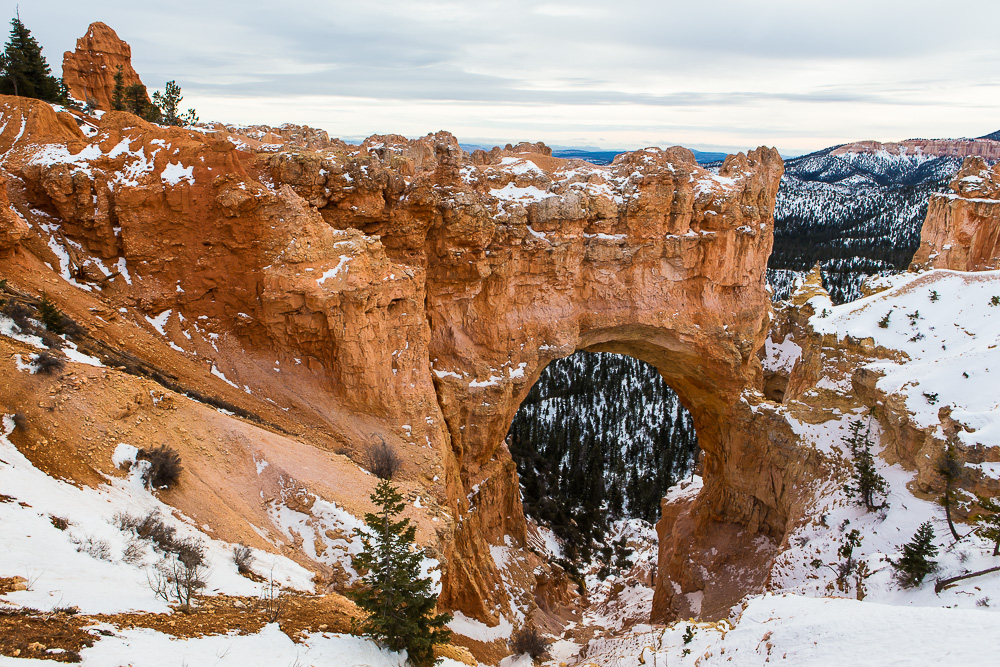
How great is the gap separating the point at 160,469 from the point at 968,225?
3980 centimetres

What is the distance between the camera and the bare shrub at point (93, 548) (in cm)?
894

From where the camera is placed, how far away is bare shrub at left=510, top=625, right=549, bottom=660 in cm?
2159

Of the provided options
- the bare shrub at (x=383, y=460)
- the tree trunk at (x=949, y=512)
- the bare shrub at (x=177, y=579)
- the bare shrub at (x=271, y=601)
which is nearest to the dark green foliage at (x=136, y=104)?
the bare shrub at (x=383, y=460)

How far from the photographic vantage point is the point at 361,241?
1959 cm

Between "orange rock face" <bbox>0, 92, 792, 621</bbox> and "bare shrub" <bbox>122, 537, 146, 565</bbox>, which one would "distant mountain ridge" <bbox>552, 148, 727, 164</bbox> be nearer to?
"orange rock face" <bbox>0, 92, 792, 621</bbox>

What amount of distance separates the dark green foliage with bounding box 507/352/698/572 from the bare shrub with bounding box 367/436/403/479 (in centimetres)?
2013

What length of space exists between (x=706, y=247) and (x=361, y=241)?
15.7m

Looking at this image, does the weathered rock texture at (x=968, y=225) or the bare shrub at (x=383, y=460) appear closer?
the bare shrub at (x=383, y=460)

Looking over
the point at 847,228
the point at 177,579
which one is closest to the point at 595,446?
the point at 177,579

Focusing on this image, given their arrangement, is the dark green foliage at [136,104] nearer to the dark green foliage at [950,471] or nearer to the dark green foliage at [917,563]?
the dark green foliage at [917,563]

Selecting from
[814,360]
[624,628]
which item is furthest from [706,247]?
[624,628]

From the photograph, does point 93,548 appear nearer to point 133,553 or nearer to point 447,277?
point 133,553

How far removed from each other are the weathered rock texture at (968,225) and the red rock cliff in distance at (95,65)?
168ft

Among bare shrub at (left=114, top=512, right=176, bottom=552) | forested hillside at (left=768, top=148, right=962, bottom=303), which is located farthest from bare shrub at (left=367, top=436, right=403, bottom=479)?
forested hillside at (left=768, top=148, right=962, bottom=303)
